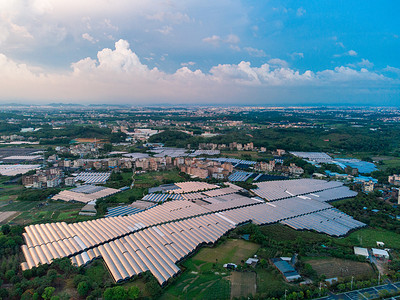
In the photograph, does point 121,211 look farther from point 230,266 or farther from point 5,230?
point 230,266

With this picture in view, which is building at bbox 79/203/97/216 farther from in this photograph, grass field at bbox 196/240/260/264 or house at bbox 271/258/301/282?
house at bbox 271/258/301/282

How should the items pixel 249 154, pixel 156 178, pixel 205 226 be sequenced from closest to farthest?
pixel 205 226 < pixel 156 178 < pixel 249 154

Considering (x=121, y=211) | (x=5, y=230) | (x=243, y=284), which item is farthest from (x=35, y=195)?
(x=243, y=284)

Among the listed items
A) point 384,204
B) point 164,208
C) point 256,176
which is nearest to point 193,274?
point 164,208

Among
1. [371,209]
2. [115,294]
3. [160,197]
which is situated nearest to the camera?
[115,294]

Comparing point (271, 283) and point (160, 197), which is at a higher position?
point (271, 283)

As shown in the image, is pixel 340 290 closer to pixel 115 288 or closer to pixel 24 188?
pixel 115 288

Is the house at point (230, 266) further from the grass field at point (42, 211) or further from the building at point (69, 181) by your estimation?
the building at point (69, 181)
